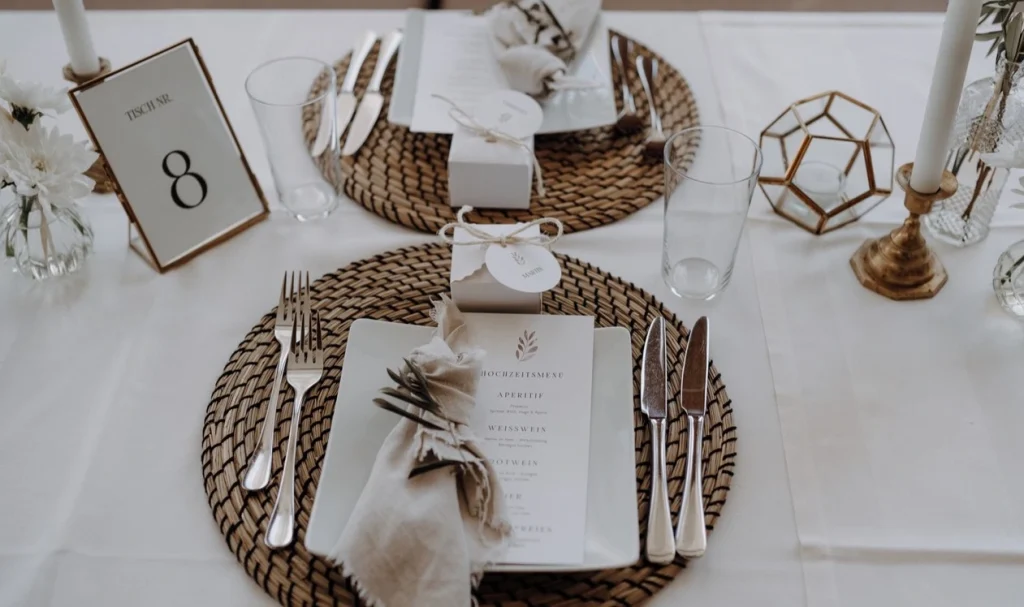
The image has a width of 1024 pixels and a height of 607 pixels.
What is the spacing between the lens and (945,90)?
881mm

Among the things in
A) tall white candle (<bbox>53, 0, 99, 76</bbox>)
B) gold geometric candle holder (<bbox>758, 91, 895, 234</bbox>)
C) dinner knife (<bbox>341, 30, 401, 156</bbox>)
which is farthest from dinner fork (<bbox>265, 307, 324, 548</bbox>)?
gold geometric candle holder (<bbox>758, 91, 895, 234</bbox>)

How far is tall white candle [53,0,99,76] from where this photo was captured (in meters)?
1.03

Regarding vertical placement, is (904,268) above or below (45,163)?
below

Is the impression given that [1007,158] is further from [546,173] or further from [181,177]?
[181,177]

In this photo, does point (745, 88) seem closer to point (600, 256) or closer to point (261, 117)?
point (600, 256)

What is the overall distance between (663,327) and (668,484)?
7.2 inches

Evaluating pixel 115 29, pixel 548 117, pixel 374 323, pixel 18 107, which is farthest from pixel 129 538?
pixel 115 29

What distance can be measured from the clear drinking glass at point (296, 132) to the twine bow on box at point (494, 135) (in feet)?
0.51

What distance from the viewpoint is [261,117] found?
1031mm

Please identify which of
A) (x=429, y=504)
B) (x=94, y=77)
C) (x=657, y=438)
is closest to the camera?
(x=429, y=504)

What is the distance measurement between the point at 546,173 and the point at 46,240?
1.96 feet

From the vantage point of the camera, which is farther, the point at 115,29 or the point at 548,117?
the point at 115,29

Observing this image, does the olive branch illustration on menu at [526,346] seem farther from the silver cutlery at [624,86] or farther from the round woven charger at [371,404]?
the silver cutlery at [624,86]

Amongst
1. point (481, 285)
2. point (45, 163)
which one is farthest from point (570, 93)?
point (45, 163)
